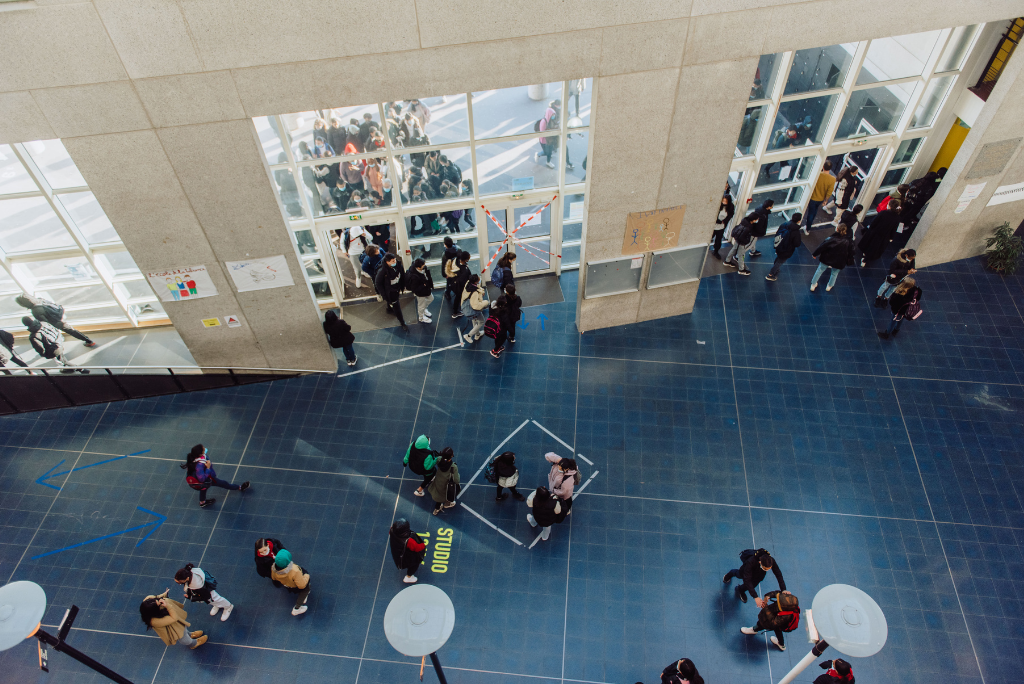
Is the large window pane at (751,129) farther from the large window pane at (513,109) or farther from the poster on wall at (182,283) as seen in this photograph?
the poster on wall at (182,283)

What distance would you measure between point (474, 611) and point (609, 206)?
629 cm

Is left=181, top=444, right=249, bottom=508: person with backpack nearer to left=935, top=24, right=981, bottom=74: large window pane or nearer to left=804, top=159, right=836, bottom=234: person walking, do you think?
left=804, top=159, right=836, bottom=234: person walking

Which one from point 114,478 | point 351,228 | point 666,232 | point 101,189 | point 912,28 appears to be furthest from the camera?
point 351,228

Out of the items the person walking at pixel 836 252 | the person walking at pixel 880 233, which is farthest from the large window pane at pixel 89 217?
the person walking at pixel 880 233

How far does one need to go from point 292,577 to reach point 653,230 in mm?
7518

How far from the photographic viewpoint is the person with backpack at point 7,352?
10.5 m

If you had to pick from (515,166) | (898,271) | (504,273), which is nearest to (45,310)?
(504,273)

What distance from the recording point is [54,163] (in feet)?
30.9

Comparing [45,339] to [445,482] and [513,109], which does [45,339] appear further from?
[513,109]

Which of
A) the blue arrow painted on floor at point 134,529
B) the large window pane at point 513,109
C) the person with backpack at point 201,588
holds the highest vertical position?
the large window pane at point 513,109

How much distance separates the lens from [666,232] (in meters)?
10.4

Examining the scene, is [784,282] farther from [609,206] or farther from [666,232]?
[609,206]

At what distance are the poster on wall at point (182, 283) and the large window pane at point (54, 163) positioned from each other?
1888 mm

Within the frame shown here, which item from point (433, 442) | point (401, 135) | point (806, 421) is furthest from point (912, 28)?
point (433, 442)
